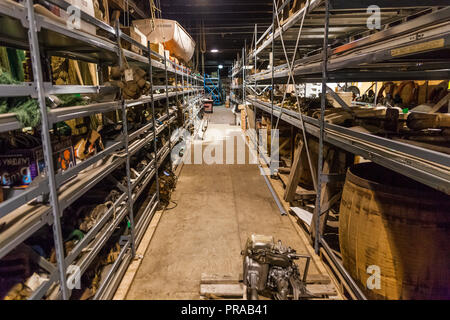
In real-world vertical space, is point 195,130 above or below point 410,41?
below

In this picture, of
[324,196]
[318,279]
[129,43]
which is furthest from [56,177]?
[324,196]

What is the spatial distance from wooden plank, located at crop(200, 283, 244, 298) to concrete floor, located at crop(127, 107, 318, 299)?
94 millimetres

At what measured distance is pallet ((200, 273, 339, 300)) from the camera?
215cm

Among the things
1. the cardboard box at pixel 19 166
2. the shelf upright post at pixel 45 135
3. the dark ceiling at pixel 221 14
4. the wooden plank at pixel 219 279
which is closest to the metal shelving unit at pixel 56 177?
the shelf upright post at pixel 45 135

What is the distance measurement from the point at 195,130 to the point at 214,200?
587cm

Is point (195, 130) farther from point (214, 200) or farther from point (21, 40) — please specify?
point (21, 40)

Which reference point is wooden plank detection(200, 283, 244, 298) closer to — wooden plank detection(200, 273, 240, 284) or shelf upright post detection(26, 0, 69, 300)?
wooden plank detection(200, 273, 240, 284)

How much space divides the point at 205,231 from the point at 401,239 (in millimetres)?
2126

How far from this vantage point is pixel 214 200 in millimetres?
4242

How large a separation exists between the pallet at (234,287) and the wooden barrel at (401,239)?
33 cm

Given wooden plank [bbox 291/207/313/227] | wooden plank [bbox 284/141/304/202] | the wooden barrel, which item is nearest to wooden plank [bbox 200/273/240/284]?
the wooden barrel

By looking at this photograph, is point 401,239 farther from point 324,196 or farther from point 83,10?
point 83,10

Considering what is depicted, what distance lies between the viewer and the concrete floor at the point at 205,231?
2.44 m
